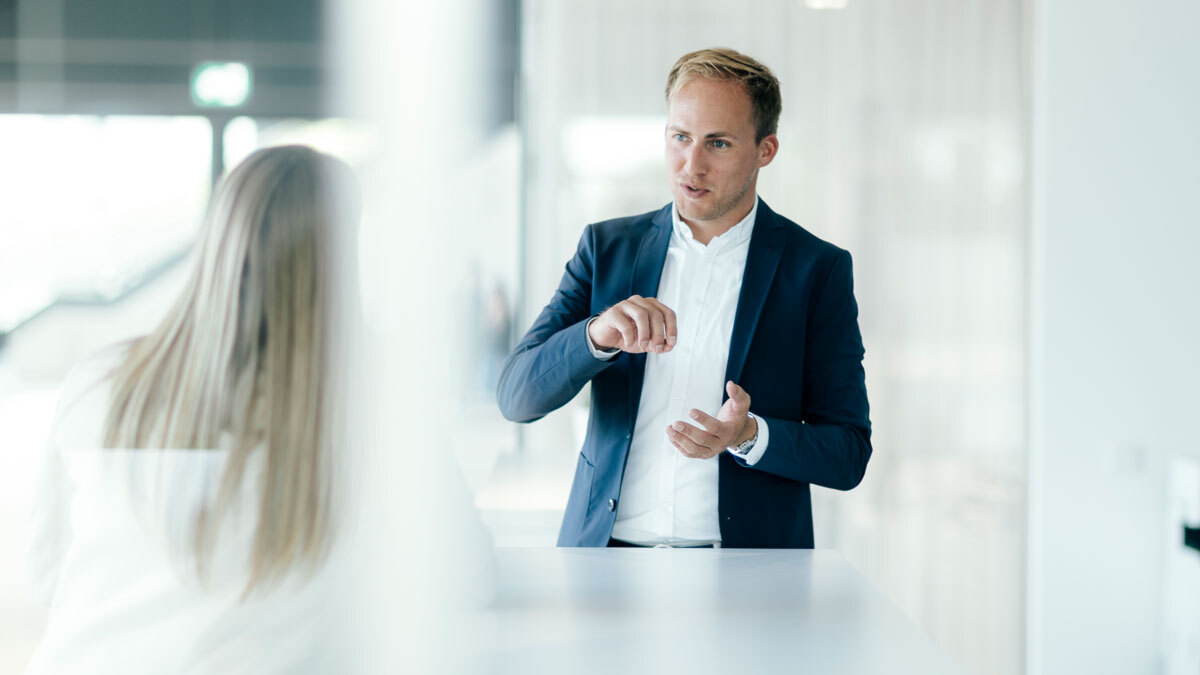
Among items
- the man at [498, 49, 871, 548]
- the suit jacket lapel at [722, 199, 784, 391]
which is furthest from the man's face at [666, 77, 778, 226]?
the suit jacket lapel at [722, 199, 784, 391]

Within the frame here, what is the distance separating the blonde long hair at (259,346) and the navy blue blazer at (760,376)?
0.80 meters

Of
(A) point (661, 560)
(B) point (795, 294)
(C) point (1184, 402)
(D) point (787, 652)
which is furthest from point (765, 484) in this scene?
(C) point (1184, 402)

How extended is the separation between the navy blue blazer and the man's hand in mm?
155

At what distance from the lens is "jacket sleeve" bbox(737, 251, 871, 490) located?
1.17 metres

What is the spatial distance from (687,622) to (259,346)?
1.42 ft

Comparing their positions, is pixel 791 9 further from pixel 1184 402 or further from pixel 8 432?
pixel 8 432

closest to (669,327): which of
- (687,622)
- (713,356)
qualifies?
(687,622)

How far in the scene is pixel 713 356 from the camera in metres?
1.25

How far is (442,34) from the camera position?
12.4 inches

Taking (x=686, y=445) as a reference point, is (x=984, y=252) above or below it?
above

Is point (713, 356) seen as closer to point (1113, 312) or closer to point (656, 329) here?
point (656, 329)

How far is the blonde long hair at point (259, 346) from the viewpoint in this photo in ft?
1.11

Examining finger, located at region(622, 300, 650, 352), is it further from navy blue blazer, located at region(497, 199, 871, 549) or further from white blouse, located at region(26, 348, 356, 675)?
white blouse, located at region(26, 348, 356, 675)

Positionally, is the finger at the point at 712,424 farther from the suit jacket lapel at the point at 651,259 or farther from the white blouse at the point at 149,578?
the white blouse at the point at 149,578
